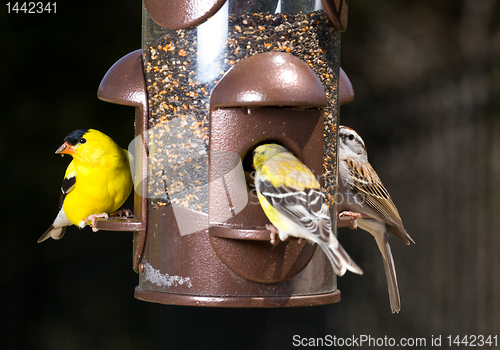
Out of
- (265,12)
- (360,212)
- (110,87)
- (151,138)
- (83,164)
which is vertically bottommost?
(360,212)

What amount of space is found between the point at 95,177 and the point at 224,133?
1128 mm

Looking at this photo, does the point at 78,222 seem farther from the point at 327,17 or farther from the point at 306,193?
the point at 327,17

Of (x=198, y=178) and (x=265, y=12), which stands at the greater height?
(x=265, y=12)

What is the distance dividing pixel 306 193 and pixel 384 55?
368cm

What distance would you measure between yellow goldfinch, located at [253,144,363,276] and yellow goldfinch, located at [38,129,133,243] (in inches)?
43.8

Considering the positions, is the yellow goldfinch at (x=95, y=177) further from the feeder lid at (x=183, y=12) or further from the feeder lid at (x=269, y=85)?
the feeder lid at (x=269, y=85)

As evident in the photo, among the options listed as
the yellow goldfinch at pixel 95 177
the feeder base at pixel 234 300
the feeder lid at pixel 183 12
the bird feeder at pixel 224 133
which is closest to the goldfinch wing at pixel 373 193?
the bird feeder at pixel 224 133

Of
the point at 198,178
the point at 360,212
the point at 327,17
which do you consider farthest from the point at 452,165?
the point at 198,178

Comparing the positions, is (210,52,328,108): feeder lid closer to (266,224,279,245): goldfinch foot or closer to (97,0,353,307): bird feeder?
(97,0,353,307): bird feeder

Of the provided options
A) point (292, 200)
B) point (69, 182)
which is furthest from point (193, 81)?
point (69, 182)

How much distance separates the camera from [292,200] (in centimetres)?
282

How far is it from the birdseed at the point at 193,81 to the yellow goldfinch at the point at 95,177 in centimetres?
51

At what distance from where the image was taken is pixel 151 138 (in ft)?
10.7

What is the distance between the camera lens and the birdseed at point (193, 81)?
3072mm
